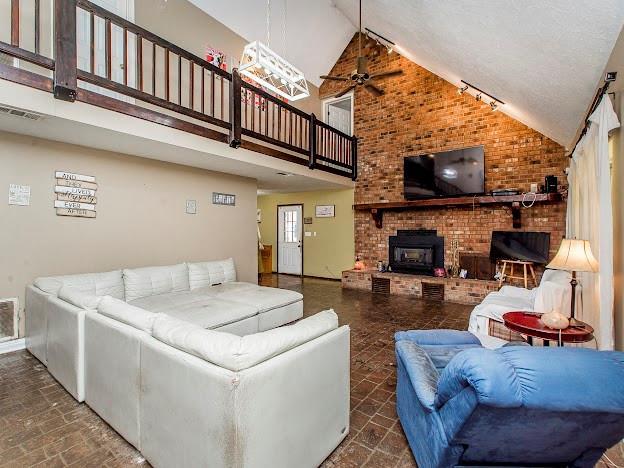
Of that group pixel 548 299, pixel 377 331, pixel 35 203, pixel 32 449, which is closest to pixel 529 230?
pixel 548 299

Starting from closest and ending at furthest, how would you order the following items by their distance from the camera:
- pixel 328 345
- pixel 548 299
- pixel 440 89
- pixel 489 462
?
pixel 489 462
pixel 328 345
pixel 548 299
pixel 440 89

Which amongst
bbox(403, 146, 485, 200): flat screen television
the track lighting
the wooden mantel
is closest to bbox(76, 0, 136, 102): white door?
the wooden mantel

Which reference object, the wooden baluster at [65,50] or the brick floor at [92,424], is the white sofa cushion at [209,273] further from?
the wooden baluster at [65,50]

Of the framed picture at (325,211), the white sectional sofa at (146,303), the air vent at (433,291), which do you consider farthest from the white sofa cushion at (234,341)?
the framed picture at (325,211)

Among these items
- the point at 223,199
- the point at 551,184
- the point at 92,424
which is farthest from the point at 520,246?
the point at 92,424

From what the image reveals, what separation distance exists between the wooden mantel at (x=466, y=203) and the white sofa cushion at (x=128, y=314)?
18.0 feet

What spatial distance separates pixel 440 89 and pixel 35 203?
22.8 ft

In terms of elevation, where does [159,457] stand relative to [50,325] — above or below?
below

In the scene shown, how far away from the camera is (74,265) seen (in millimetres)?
3947

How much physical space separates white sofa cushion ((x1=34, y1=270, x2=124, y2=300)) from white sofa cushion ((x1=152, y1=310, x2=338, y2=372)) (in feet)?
7.16

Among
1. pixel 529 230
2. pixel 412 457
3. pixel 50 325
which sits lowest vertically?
pixel 412 457

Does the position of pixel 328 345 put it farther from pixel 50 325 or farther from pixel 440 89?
pixel 440 89

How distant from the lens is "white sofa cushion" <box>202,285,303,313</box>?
12.5 ft

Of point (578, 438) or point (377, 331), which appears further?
point (377, 331)
